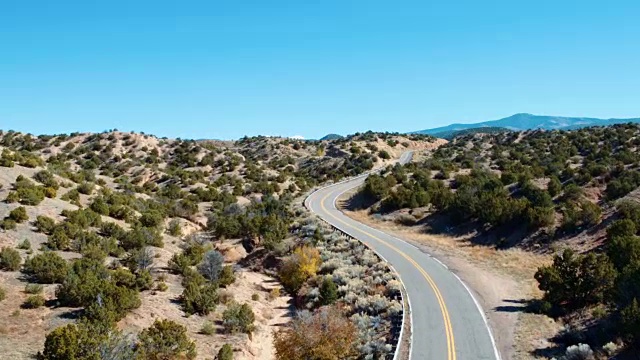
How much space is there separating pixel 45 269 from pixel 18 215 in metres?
8.64

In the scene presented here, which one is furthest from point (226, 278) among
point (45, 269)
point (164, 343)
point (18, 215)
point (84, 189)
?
point (84, 189)

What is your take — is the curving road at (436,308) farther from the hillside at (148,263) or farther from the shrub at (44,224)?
the shrub at (44,224)

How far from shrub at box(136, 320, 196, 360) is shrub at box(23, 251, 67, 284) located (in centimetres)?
754

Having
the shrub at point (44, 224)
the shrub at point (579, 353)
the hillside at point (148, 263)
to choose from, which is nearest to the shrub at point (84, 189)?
the hillside at point (148, 263)

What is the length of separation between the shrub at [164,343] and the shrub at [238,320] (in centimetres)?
368

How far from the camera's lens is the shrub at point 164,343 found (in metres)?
19.2

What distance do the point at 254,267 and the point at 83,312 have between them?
19.6 metres

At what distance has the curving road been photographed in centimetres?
2117

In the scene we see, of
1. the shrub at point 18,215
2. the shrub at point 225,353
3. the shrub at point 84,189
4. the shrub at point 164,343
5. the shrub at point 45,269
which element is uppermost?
the shrub at point 84,189

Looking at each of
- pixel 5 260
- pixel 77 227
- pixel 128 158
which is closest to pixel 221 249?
pixel 77 227

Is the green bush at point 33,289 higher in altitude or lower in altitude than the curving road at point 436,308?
higher

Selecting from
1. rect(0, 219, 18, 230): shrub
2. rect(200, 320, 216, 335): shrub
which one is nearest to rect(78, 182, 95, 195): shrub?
rect(0, 219, 18, 230): shrub

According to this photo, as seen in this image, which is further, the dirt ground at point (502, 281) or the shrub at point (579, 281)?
the shrub at point (579, 281)

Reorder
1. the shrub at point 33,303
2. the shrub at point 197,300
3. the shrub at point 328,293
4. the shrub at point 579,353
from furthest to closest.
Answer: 1. the shrub at point 328,293
2. the shrub at point 197,300
3. the shrub at point 33,303
4. the shrub at point 579,353
